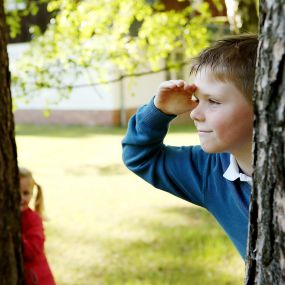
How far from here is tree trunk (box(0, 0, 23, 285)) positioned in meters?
2.67

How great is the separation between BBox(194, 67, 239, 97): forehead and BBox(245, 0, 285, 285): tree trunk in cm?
51

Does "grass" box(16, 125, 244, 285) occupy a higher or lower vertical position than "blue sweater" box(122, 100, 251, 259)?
lower

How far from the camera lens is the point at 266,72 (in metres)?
1.33

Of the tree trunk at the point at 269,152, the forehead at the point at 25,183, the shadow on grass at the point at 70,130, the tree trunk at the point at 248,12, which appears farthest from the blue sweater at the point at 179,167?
the shadow on grass at the point at 70,130

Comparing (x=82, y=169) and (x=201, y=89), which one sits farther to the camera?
(x=82, y=169)

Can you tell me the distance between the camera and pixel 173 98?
222 centimetres

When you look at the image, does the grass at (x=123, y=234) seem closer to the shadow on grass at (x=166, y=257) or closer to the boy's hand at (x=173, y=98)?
the shadow on grass at (x=166, y=257)

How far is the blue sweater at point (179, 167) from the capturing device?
7.19ft

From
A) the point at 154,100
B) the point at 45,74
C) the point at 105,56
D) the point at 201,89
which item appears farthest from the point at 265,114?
the point at 105,56

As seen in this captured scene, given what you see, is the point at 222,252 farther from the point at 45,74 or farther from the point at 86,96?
the point at 86,96

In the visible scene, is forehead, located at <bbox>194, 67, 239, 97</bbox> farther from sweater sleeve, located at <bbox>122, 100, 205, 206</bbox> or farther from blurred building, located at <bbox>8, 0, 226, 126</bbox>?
blurred building, located at <bbox>8, 0, 226, 126</bbox>

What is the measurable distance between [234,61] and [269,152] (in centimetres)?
67

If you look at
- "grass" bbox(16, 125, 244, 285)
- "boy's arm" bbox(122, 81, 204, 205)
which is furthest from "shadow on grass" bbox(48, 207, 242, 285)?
"boy's arm" bbox(122, 81, 204, 205)

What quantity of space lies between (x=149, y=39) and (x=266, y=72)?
22.4 ft
